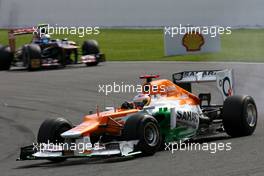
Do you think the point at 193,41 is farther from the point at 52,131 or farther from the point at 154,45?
the point at 52,131

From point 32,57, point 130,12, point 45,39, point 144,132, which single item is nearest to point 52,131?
point 144,132

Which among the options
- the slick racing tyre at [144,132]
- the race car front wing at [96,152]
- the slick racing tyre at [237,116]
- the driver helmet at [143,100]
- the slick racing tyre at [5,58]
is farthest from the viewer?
the slick racing tyre at [5,58]

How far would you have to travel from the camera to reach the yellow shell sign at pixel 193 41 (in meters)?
26.8

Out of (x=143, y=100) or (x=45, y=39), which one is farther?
(x=45, y=39)

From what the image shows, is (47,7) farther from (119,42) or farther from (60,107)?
(60,107)

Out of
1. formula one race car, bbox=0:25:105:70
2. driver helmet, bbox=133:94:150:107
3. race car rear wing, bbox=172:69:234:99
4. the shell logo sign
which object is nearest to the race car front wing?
driver helmet, bbox=133:94:150:107

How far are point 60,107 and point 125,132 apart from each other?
6.49m

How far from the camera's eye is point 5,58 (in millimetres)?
25312

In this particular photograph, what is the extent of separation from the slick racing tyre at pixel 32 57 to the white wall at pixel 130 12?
26.6ft

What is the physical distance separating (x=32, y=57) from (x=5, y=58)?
1.30 m

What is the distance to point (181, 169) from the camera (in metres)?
8.70

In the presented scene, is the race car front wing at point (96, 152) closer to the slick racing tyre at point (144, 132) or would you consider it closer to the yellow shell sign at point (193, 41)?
the slick racing tyre at point (144, 132)

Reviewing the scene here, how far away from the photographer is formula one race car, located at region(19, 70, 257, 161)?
9828mm

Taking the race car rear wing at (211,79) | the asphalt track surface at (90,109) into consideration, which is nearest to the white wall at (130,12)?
the asphalt track surface at (90,109)
